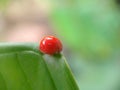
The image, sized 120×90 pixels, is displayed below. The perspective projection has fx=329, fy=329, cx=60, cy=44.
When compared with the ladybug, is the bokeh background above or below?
below

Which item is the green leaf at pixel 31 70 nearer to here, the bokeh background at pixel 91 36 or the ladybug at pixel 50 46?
the ladybug at pixel 50 46

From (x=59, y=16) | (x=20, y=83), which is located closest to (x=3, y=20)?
(x=59, y=16)

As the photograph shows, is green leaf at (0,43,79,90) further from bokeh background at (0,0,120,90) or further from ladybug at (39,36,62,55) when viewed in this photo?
bokeh background at (0,0,120,90)

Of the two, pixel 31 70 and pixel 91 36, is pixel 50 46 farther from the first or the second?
pixel 91 36

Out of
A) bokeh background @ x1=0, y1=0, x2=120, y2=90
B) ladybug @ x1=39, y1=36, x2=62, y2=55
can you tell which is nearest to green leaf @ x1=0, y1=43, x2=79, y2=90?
ladybug @ x1=39, y1=36, x2=62, y2=55

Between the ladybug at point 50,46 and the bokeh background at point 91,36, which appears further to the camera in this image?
the bokeh background at point 91,36

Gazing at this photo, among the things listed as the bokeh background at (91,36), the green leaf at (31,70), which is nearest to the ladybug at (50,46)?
the green leaf at (31,70)

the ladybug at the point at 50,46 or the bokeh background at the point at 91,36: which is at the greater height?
the ladybug at the point at 50,46
